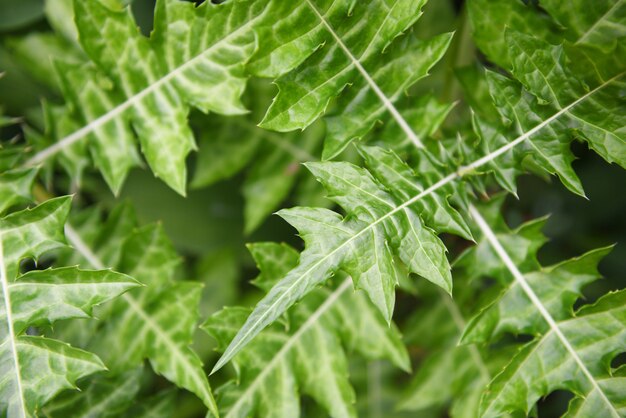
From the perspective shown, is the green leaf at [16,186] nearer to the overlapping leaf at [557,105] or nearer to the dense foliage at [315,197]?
the dense foliage at [315,197]

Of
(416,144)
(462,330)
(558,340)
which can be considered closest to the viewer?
(558,340)

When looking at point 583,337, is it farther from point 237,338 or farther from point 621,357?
point 621,357

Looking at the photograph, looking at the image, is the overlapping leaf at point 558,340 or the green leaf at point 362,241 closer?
the green leaf at point 362,241

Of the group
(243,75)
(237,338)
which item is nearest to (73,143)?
(243,75)

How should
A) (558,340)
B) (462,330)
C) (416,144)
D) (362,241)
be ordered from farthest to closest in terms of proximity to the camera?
(462,330) → (416,144) → (558,340) → (362,241)

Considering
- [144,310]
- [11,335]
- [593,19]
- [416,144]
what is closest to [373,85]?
[416,144]

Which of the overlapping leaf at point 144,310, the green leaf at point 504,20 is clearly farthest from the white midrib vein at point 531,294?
the overlapping leaf at point 144,310

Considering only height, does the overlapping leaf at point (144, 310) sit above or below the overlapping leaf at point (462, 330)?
above

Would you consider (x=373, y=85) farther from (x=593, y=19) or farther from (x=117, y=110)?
(x=117, y=110)
